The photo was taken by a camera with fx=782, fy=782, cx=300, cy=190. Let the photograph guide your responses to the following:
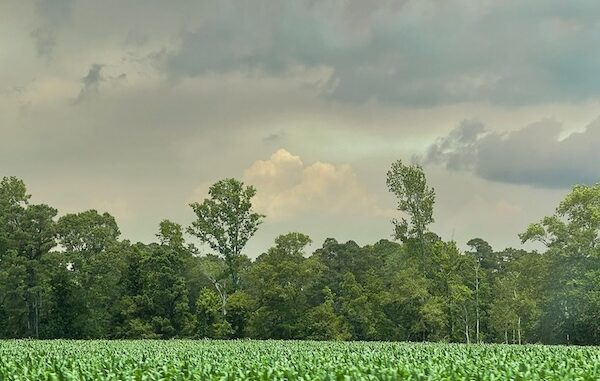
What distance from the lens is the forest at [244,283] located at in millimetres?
74375

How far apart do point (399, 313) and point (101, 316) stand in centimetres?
3110

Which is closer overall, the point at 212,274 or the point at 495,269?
the point at 212,274

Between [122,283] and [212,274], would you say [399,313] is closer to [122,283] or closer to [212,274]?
[212,274]

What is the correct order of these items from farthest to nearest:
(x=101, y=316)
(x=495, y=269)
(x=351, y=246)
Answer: (x=495, y=269)
(x=351, y=246)
(x=101, y=316)

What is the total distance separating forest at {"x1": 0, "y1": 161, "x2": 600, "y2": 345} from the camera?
244 ft

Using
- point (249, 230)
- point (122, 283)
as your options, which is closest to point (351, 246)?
point (249, 230)

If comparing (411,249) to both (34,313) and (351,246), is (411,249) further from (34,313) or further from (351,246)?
(34,313)

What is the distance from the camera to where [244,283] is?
89250 millimetres

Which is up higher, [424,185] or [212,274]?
[424,185]

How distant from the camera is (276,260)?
80.6 metres

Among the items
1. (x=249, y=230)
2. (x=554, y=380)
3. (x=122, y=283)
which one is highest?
(x=249, y=230)

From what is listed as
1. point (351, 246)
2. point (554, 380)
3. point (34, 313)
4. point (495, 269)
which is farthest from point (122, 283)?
point (554, 380)

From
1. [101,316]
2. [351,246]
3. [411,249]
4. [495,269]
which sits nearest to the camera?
[411,249]

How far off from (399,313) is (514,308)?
1292 centimetres
